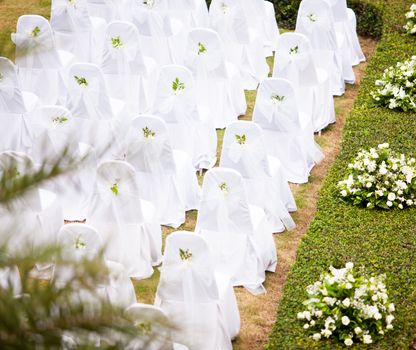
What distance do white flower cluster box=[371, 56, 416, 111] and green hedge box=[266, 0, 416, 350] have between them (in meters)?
0.16

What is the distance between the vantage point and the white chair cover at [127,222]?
783 cm

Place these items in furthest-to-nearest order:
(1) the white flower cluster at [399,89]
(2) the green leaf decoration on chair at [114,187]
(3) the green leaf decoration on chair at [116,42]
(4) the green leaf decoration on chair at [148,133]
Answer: (1) the white flower cluster at [399,89]
(3) the green leaf decoration on chair at [116,42]
(4) the green leaf decoration on chair at [148,133]
(2) the green leaf decoration on chair at [114,187]

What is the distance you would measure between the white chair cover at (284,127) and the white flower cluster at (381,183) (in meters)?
0.94

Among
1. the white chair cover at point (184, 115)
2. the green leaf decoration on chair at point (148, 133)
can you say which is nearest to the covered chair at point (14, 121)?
the white chair cover at point (184, 115)

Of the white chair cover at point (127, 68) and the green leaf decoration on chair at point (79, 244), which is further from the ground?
the green leaf decoration on chair at point (79, 244)

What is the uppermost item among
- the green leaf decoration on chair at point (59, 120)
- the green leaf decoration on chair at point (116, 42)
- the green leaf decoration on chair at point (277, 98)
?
the green leaf decoration on chair at point (59, 120)

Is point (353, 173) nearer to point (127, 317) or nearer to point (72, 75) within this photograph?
point (72, 75)

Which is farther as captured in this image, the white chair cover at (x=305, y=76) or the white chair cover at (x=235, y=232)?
the white chair cover at (x=305, y=76)

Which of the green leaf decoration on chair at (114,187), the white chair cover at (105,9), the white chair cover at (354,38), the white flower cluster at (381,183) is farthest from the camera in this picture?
the white chair cover at (354,38)

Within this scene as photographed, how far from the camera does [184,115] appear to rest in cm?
979

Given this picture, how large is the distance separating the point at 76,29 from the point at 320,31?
11.4ft

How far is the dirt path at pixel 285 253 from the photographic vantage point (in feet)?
24.5

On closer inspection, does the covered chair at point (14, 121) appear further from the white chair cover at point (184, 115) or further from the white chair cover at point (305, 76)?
the white chair cover at point (305, 76)

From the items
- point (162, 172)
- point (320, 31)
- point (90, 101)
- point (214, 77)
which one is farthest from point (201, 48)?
point (162, 172)
